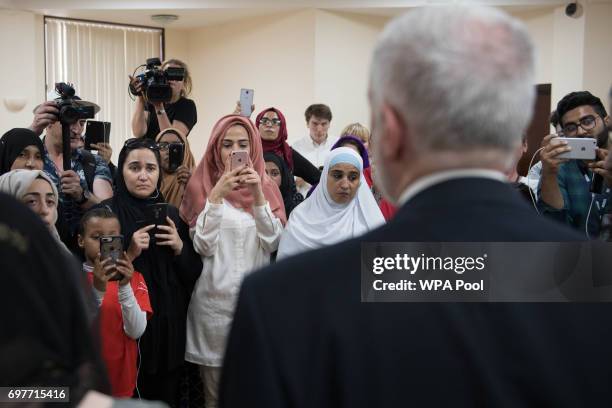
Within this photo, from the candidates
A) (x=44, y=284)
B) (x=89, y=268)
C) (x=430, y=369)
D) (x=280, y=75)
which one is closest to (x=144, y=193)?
(x=89, y=268)

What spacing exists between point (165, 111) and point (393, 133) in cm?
375

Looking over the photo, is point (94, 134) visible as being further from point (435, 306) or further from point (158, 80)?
point (435, 306)

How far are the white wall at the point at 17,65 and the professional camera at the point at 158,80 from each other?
4.17 metres

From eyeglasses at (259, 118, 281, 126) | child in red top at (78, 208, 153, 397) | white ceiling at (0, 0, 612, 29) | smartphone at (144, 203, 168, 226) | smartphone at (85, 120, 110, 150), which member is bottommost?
child in red top at (78, 208, 153, 397)

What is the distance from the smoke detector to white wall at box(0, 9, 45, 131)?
1272 mm

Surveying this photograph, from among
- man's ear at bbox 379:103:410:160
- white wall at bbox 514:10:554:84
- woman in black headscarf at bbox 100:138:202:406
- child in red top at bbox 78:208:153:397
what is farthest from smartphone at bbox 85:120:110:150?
white wall at bbox 514:10:554:84

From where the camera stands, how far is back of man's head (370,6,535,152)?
2.67ft

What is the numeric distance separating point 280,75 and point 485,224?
7.93 metres

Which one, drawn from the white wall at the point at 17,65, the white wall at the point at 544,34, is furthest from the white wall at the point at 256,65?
the white wall at the point at 544,34

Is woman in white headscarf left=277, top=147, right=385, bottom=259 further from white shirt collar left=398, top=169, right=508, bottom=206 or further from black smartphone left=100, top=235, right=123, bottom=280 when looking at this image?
white shirt collar left=398, top=169, right=508, bottom=206

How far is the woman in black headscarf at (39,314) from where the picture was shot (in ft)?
2.82

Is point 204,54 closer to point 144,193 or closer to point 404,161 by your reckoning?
point 144,193

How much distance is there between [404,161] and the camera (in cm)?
86

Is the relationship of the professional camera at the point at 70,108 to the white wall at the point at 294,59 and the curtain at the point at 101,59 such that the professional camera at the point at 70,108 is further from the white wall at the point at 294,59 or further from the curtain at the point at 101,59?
the curtain at the point at 101,59
